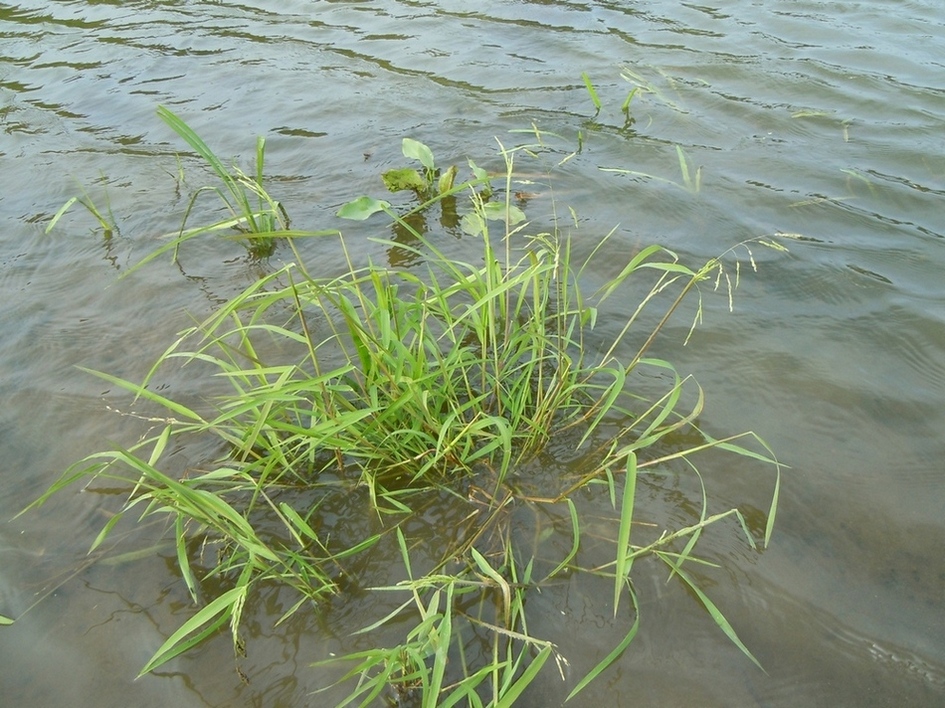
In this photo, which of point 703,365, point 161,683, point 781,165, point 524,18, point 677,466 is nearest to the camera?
point 161,683

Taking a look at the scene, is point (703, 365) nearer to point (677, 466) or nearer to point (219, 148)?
point (677, 466)

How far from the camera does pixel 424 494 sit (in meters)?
2.09

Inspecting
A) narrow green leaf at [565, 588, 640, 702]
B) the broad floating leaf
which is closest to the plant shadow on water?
narrow green leaf at [565, 588, 640, 702]

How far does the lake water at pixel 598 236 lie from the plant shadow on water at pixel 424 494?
0.25 ft

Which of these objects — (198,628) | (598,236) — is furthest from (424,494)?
(598,236)

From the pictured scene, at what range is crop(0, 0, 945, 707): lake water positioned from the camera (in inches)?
69.6

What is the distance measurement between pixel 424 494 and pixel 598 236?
156cm

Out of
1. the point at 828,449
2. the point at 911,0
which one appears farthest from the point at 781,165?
the point at 911,0

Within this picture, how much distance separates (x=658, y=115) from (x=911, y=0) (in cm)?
252

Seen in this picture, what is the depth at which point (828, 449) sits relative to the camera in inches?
86.4

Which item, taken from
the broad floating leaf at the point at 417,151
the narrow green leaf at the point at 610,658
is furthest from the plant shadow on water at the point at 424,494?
the broad floating leaf at the point at 417,151

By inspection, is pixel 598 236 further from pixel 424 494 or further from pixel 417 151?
pixel 424 494

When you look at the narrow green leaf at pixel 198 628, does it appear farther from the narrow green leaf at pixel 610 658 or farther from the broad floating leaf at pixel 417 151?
the broad floating leaf at pixel 417 151

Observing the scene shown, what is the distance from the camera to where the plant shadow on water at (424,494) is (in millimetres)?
1721
